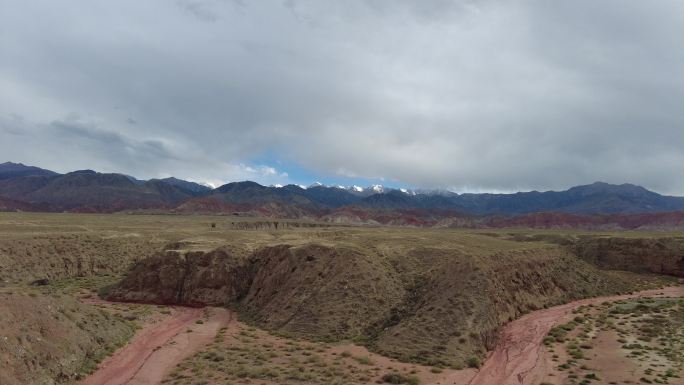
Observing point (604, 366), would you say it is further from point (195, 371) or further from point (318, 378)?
point (195, 371)

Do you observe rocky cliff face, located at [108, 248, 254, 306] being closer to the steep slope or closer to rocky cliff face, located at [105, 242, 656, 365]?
rocky cliff face, located at [105, 242, 656, 365]

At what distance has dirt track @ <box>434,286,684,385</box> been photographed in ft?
109

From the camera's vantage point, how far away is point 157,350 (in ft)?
125

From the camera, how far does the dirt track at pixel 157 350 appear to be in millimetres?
32094

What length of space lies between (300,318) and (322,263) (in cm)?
926

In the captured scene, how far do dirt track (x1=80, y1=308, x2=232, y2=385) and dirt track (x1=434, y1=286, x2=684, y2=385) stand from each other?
21.3 metres

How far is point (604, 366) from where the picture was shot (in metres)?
35.1

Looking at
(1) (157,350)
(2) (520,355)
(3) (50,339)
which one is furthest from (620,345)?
(3) (50,339)

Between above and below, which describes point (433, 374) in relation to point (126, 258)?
below

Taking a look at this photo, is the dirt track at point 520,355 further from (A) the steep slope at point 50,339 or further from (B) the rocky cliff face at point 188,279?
(B) the rocky cliff face at point 188,279

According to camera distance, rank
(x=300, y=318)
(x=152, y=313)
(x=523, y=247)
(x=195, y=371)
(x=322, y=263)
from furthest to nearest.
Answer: (x=523, y=247), (x=322, y=263), (x=152, y=313), (x=300, y=318), (x=195, y=371)

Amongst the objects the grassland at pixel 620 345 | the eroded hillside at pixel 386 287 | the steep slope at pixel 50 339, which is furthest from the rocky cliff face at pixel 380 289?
the steep slope at pixel 50 339

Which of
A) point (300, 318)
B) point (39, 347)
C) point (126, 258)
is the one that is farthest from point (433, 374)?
point (126, 258)

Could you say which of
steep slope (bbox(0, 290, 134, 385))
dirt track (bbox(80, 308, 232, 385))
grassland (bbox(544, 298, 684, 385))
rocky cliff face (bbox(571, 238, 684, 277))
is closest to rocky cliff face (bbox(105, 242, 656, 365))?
dirt track (bbox(80, 308, 232, 385))
